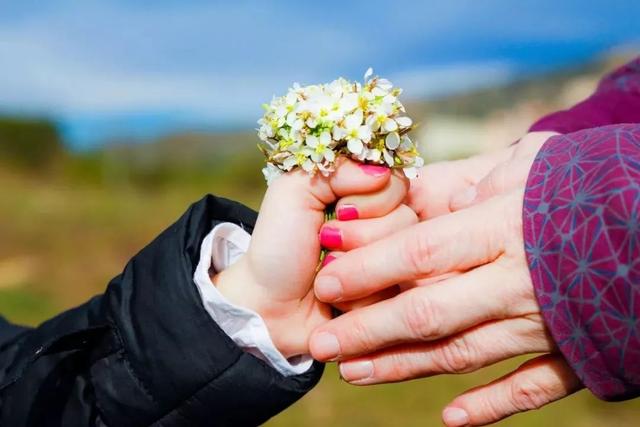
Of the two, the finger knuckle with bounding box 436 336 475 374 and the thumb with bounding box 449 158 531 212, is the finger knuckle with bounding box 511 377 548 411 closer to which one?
the finger knuckle with bounding box 436 336 475 374

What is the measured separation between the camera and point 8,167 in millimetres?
11734

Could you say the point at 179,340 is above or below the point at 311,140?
below

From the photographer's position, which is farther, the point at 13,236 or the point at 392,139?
the point at 13,236

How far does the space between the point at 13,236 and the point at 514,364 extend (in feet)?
16.8

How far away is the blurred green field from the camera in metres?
4.83

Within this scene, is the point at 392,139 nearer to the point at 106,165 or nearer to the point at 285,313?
the point at 285,313

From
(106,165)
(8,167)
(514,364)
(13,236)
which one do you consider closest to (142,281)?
(514,364)

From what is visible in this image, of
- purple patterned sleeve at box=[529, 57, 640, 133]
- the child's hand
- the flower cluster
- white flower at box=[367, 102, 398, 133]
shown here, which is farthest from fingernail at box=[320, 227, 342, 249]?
purple patterned sleeve at box=[529, 57, 640, 133]

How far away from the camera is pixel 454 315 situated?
1627 mm

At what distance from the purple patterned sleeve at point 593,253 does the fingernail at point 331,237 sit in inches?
16.5

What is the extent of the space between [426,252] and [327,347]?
1.05ft

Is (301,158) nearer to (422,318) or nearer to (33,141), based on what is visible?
(422,318)

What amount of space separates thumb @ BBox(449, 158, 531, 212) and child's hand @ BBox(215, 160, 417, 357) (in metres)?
0.22

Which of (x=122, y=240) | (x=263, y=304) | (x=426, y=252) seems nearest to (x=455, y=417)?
(x=426, y=252)
